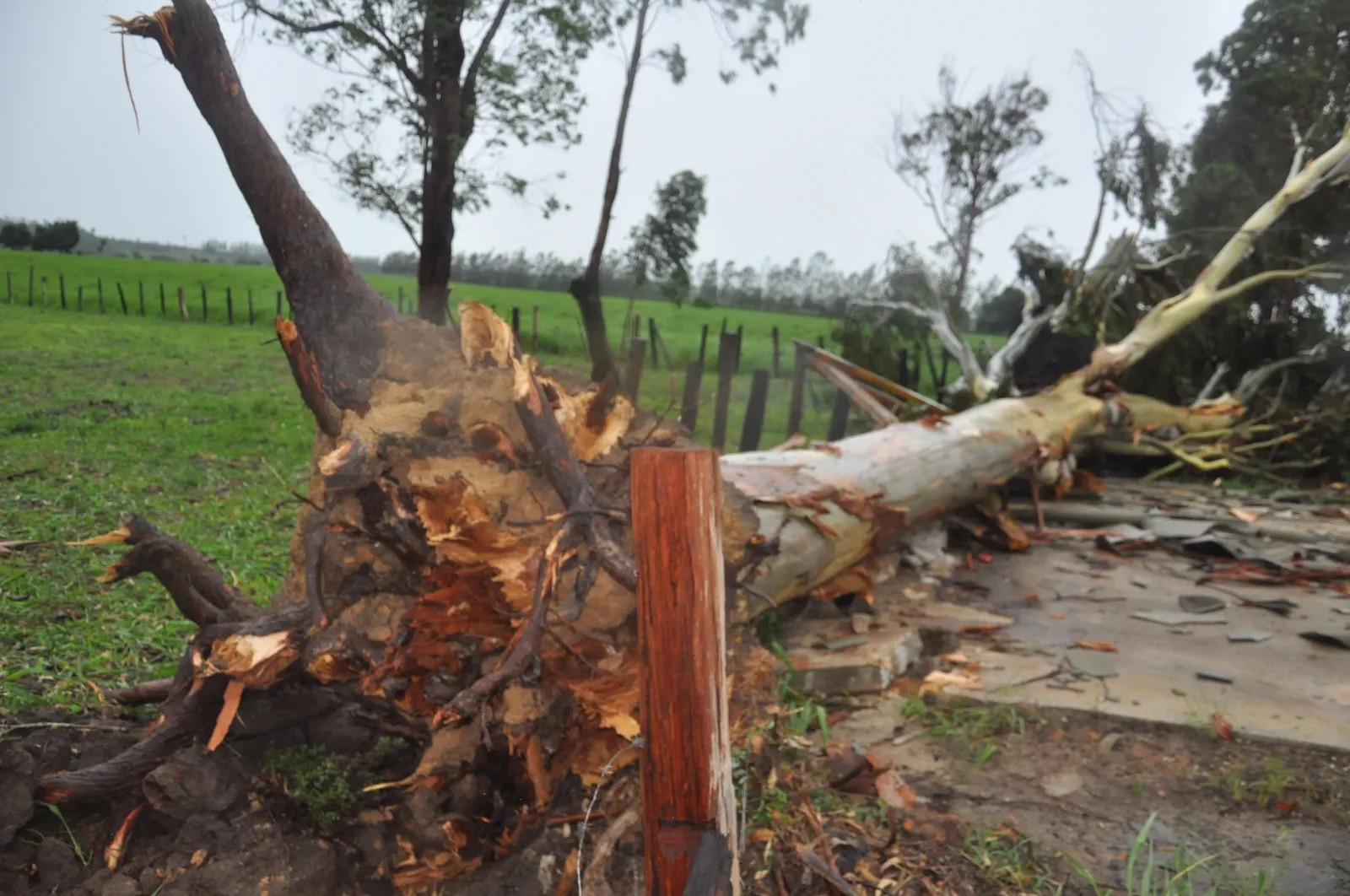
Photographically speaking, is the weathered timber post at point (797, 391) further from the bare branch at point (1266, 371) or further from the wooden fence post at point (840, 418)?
the bare branch at point (1266, 371)

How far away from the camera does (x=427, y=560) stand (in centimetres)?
202

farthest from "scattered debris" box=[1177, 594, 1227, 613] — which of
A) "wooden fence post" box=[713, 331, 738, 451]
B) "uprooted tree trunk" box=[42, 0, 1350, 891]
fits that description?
"uprooted tree trunk" box=[42, 0, 1350, 891]

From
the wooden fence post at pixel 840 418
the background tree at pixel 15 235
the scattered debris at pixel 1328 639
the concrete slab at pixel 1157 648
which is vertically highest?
the background tree at pixel 15 235


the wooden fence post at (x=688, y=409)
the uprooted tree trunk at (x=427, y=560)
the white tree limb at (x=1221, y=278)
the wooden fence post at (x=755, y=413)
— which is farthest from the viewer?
the white tree limb at (x=1221, y=278)

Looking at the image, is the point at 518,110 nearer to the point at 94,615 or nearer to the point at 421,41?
the point at 421,41

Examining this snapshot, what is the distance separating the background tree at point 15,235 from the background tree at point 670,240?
148cm

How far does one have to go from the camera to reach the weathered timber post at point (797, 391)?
19.5 feet

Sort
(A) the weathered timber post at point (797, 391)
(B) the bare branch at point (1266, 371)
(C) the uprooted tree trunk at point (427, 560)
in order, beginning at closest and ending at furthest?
(C) the uprooted tree trunk at point (427, 560), (A) the weathered timber post at point (797, 391), (B) the bare branch at point (1266, 371)

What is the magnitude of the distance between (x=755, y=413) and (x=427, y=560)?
3645 mm

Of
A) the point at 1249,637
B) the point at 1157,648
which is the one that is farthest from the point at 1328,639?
the point at 1157,648

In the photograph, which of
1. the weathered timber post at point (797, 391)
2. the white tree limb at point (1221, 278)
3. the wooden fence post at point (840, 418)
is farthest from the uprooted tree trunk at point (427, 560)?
the white tree limb at point (1221, 278)

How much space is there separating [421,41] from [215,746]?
1.63 m

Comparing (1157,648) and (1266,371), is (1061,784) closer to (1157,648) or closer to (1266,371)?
(1157,648)

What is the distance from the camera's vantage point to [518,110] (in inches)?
92.7
